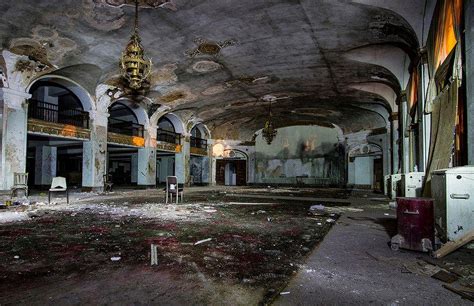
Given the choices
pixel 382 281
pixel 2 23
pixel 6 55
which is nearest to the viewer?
pixel 382 281

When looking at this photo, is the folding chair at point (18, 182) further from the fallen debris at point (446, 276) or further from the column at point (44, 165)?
the fallen debris at point (446, 276)

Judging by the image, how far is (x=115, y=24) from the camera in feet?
29.5

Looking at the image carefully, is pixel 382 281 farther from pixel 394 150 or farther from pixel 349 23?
pixel 394 150

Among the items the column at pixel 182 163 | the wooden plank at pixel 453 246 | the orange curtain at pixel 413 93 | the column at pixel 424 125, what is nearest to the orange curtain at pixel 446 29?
the column at pixel 424 125

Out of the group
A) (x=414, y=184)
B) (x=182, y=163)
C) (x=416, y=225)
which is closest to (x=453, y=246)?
(x=416, y=225)

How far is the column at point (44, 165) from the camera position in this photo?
1761cm

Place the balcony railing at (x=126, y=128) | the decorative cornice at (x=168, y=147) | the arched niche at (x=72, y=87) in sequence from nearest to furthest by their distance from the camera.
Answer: the arched niche at (x=72, y=87) → the balcony railing at (x=126, y=128) → the decorative cornice at (x=168, y=147)

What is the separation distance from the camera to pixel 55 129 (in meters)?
12.2

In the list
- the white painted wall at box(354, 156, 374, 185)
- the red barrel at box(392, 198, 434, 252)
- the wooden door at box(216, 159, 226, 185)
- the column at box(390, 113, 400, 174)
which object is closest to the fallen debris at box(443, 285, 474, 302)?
the red barrel at box(392, 198, 434, 252)

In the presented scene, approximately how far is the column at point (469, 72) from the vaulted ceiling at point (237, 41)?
142 inches

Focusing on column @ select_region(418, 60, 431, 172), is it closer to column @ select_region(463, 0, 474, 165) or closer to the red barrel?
column @ select_region(463, 0, 474, 165)

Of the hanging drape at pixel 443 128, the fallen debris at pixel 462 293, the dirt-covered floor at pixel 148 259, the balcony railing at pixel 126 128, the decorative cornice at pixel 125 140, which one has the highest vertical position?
the balcony railing at pixel 126 128

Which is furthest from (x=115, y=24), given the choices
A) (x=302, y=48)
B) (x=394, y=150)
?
(x=394, y=150)

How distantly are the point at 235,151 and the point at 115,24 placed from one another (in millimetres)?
18007
